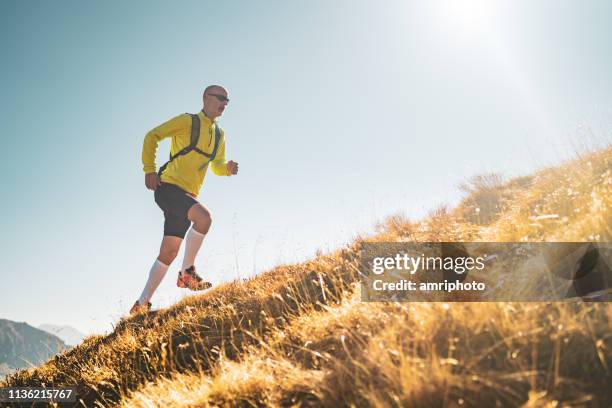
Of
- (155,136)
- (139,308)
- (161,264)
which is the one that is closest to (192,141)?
(155,136)

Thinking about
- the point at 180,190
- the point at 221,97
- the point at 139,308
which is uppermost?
the point at 221,97

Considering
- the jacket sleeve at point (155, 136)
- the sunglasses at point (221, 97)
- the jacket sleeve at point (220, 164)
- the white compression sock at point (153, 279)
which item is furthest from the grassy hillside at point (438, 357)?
the sunglasses at point (221, 97)

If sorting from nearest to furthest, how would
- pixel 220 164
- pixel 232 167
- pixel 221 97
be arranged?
pixel 221 97 < pixel 232 167 < pixel 220 164

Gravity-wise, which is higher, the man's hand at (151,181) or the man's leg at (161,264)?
the man's hand at (151,181)

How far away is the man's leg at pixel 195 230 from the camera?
606 centimetres

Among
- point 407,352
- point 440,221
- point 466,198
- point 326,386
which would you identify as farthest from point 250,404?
point 466,198

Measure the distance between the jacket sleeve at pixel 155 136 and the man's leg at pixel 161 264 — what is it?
1.17m

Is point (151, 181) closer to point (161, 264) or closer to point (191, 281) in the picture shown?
point (161, 264)

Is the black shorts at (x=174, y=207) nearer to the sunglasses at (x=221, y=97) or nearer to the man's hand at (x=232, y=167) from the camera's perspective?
the man's hand at (x=232, y=167)

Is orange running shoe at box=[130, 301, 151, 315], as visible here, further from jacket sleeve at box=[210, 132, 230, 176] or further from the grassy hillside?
jacket sleeve at box=[210, 132, 230, 176]

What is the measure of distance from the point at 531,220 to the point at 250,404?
2.82 metres

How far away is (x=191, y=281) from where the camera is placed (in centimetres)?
623

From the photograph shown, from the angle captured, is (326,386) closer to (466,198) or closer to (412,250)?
(412,250)

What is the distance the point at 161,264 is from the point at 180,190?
1216 mm
